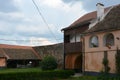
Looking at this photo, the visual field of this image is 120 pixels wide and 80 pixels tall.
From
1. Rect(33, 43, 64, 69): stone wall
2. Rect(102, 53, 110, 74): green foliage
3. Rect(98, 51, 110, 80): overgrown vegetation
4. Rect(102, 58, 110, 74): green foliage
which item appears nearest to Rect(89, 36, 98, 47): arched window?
Rect(98, 51, 110, 80): overgrown vegetation

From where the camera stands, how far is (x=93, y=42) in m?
34.8

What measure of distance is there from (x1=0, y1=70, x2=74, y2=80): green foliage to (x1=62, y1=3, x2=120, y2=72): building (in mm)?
3126

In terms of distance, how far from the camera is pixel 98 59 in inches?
1271

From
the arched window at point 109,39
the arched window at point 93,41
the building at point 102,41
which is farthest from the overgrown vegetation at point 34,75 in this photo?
the arched window at point 109,39

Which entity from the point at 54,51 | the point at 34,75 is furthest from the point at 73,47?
the point at 54,51

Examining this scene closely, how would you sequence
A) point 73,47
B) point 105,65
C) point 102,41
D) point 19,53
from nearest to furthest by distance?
point 105,65 → point 102,41 → point 73,47 → point 19,53

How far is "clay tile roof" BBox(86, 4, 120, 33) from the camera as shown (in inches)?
1211

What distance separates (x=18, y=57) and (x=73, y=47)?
19.9m

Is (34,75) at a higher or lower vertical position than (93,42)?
lower

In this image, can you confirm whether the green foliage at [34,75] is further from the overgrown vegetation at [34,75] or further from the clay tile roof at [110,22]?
the clay tile roof at [110,22]

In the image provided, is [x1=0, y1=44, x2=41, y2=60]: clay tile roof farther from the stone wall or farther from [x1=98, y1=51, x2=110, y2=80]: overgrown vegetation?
[x1=98, y1=51, x2=110, y2=80]: overgrown vegetation

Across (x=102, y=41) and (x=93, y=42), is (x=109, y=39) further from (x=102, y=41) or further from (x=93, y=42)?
(x=93, y=42)

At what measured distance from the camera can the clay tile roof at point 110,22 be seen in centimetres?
3077

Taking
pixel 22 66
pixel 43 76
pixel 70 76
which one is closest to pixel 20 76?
pixel 43 76
